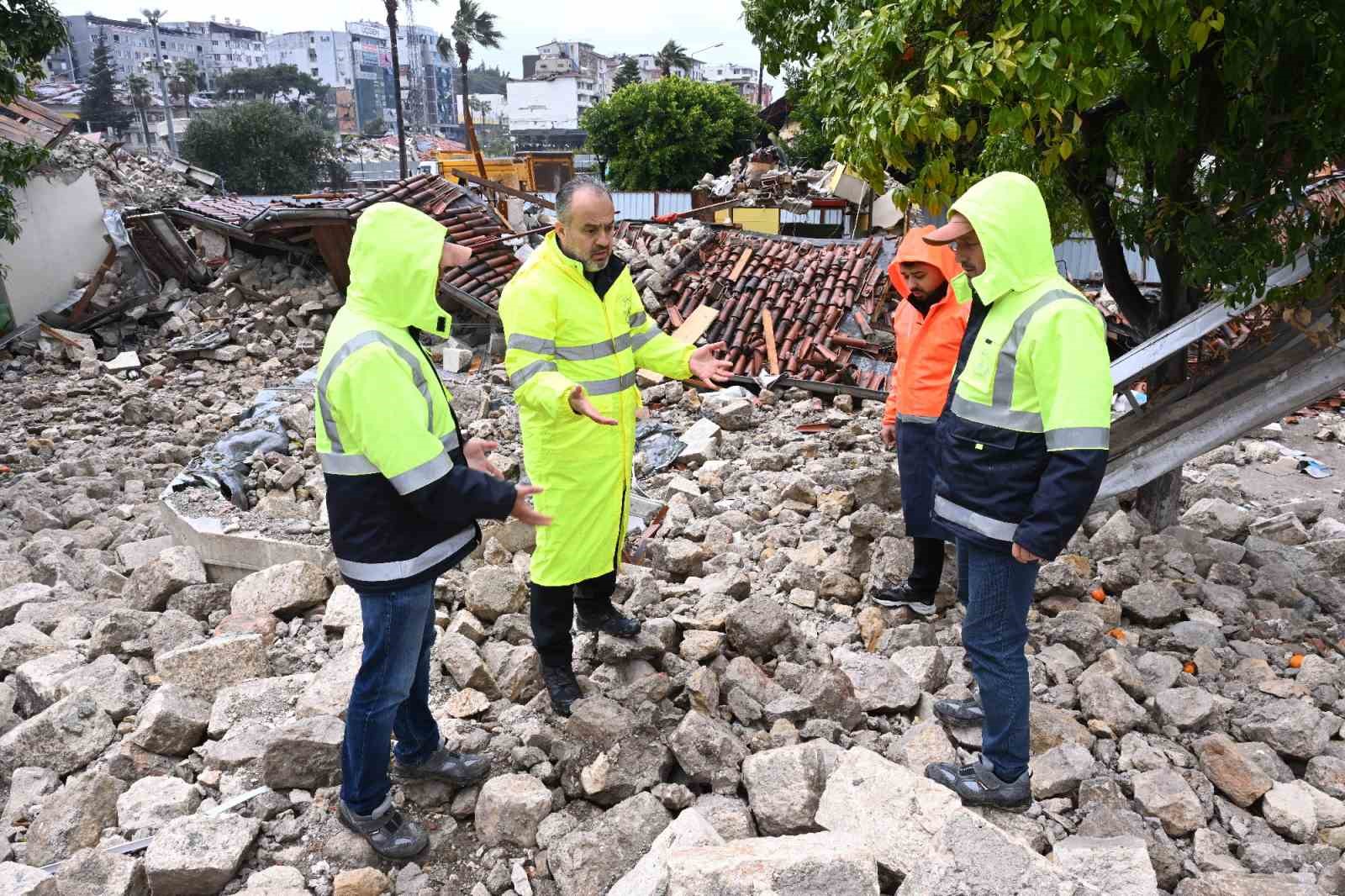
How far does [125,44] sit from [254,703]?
116965 mm

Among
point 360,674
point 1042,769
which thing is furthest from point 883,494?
point 360,674

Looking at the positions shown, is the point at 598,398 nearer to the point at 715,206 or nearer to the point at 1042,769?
the point at 1042,769

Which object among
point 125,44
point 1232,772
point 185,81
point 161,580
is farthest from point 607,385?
point 125,44

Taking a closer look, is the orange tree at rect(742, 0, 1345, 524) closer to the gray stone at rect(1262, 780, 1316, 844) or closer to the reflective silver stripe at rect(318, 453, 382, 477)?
the gray stone at rect(1262, 780, 1316, 844)

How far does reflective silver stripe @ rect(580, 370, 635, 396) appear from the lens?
3467 millimetres

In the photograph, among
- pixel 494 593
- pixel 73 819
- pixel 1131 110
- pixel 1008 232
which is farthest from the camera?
pixel 494 593

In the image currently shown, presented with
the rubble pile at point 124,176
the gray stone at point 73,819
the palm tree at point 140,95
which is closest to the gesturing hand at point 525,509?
the gray stone at point 73,819

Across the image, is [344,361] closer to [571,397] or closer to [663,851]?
[571,397]

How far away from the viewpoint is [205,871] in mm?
2697

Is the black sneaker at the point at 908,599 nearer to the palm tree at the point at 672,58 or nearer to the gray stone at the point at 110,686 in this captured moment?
the gray stone at the point at 110,686

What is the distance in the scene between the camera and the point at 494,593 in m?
4.39

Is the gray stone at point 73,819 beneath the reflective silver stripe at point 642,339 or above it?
beneath

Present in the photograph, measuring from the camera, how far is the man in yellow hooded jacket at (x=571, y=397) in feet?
10.9

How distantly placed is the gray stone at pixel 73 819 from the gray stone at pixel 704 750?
77.8 inches
